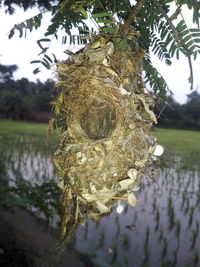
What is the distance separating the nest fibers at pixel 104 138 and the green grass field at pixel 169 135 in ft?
15.9

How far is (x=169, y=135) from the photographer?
379 inches

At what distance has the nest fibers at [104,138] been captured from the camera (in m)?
0.69

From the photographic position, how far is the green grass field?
26.0 feet

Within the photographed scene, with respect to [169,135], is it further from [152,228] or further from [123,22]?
[123,22]

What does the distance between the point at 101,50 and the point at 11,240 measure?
2.87 m

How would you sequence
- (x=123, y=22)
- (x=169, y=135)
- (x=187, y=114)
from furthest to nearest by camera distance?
(x=169, y=135) → (x=187, y=114) → (x=123, y=22)

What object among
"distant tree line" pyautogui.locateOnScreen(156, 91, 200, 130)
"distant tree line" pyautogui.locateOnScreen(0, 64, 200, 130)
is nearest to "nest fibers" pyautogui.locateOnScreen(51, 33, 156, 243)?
"distant tree line" pyautogui.locateOnScreen(156, 91, 200, 130)

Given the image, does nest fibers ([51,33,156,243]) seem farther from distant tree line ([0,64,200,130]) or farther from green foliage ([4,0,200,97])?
distant tree line ([0,64,200,130])

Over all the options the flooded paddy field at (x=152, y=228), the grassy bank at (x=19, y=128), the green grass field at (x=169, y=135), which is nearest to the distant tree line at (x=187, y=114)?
the green grass field at (x=169, y=135)

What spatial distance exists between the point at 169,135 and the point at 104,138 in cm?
924

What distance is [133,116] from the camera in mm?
716

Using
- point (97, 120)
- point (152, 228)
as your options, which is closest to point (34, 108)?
point (152, 228)

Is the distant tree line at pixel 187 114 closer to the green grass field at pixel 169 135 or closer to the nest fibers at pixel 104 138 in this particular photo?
the green grass field at pixel 169 135

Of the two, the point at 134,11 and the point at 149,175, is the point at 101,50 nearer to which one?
the point at 134,11
